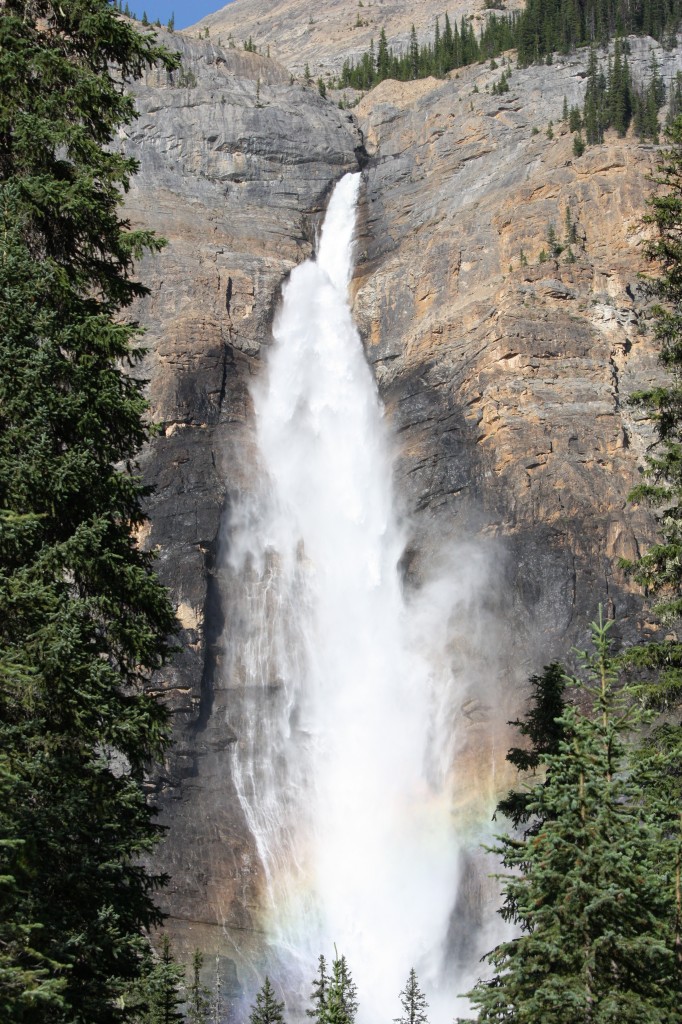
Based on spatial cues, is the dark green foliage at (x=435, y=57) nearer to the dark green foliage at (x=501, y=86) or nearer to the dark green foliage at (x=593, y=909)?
the dark green foliage at (x=501, y=86)

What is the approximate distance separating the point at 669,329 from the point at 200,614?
43944 millimetres

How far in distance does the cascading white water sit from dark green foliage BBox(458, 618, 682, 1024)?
37130 mm

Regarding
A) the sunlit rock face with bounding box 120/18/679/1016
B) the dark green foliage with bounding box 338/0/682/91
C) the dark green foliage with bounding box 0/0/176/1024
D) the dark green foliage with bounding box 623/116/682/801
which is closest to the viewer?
the dark green foliage with bounding box 0/0/176/1024

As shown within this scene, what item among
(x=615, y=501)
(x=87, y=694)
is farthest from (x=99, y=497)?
(x=615, y=501)

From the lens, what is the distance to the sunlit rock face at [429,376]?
5297 centimetres

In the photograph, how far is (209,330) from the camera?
2751 inches

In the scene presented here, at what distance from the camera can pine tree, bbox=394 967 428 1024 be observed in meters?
41.8

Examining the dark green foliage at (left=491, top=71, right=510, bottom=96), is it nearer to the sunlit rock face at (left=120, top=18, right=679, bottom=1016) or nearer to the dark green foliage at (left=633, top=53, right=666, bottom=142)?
the sunlit rock face at (left=120, top=18, right=679, bottom=1016)

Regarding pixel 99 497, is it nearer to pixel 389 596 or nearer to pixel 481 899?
pixel 481 899

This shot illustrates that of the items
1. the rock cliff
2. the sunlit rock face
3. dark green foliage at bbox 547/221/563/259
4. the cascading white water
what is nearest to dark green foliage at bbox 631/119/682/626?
the cascading white water

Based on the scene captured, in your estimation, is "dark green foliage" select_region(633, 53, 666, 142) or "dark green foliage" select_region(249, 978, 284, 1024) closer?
"dark green foliage" select_region(249, 978, 284, 1024)

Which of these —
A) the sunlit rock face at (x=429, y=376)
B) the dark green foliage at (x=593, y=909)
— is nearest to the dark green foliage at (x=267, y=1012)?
the sunlit rock face at (x=429, y=376)

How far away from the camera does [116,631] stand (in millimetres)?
11648

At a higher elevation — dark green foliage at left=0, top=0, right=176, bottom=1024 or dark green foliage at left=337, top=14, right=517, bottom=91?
dark green foliage at left=337, top=14, right=517, bottom=91
